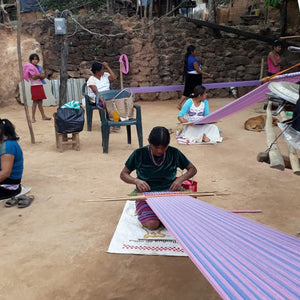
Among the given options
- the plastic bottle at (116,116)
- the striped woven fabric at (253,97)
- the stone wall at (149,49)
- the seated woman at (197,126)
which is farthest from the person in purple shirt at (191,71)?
the striped woven fabric at (253,97)

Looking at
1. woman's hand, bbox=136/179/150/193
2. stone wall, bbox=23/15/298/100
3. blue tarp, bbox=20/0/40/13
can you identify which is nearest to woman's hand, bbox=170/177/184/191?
woman's hand, bbox=136/179/150/193

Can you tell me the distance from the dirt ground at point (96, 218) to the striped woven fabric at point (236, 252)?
1.44 ft

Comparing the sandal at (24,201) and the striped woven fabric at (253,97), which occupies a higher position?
the striped woven fabric at (253,97)

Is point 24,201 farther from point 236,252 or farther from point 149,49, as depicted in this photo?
point 149,49

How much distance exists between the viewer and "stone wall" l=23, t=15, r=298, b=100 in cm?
817

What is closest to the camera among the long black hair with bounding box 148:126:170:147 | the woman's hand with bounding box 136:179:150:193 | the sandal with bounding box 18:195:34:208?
the long black hair with bounding box 148:126:170:147

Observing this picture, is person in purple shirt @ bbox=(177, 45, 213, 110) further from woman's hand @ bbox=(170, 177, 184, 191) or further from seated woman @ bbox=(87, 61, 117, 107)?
woman's hand @ bbox=(170, 177, 184, 191)

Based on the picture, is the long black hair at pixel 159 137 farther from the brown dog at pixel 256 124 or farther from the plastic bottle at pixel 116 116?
the brown dog at pixel 256 124

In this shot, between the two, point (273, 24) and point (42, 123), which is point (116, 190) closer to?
point (42, 123)

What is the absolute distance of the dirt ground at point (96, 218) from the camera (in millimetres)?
1777

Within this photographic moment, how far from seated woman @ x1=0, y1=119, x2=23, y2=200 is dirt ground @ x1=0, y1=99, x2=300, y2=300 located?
0.17 m

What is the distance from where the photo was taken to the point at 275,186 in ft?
10.3

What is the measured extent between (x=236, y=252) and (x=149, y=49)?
7.71 m

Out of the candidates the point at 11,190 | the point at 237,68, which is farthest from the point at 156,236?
the point at 237,68
